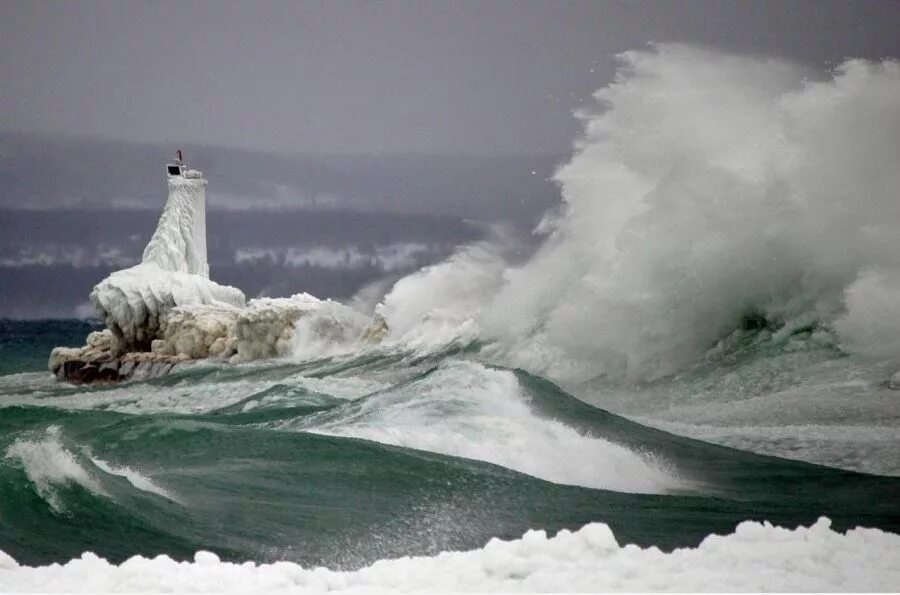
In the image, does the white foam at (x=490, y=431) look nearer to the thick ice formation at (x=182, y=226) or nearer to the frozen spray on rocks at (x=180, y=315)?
the frozen spray on rocks at (x=180, y=315)

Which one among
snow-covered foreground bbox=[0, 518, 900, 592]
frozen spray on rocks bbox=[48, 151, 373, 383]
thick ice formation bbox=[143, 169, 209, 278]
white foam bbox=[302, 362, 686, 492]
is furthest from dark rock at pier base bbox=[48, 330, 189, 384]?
snow-covered foreground bbox=[0, 518, 900, 592]

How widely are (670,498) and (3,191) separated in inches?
96.1

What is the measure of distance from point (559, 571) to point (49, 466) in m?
1.42

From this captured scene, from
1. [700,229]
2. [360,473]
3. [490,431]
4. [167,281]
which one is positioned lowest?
[360,473]

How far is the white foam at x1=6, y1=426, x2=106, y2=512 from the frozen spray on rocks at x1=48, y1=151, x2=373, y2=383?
0.71 metres

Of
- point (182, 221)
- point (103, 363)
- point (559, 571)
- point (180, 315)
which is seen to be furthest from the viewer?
point (180, 315)

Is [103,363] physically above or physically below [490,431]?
above

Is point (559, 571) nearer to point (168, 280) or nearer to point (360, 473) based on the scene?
point (360, 473)

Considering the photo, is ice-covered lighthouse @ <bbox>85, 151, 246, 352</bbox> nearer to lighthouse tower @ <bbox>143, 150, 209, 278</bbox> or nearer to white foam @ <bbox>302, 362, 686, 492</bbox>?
lighthouse tower @ <bbox>143, 150, 209, 278</bbox>

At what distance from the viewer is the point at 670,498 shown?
254cm

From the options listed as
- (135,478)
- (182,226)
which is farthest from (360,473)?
(182,226)

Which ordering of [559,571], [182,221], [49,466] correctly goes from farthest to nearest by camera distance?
1. [182,221]
2. [49,466]
3. [559,571]

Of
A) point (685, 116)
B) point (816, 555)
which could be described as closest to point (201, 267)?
point (685, 116)

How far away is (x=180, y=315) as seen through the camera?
12.3 ft
